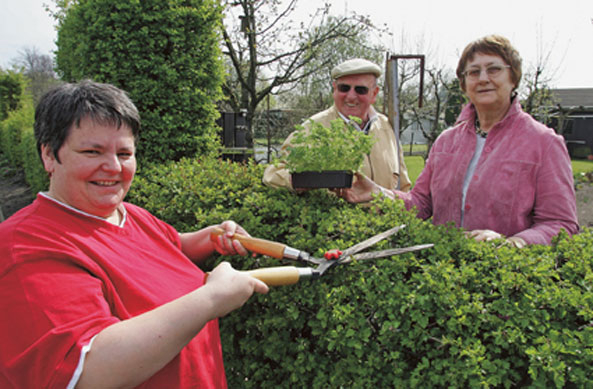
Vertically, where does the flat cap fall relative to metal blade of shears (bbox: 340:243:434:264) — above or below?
above

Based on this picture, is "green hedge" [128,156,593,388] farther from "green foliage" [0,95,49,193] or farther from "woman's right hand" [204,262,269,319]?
"green foliage" [0,95,49,193]

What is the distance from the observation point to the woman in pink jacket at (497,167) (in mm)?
2258

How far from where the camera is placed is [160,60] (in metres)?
5.30

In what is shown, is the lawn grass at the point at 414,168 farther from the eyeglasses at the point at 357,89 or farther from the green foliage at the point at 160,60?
the eyeglasses at the point at 357,89

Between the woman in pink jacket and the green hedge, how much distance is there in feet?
0.78

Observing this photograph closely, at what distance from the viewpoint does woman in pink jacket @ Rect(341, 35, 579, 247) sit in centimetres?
226

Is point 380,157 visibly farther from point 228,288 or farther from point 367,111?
point 228,288

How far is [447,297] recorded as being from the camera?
1.64 metres

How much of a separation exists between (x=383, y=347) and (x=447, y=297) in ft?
1.24

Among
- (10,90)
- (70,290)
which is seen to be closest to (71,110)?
(70,290)

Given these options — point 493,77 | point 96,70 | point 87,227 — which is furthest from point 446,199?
point 96,70

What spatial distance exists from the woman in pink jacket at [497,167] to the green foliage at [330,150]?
0.33 m

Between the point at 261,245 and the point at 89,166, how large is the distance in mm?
877

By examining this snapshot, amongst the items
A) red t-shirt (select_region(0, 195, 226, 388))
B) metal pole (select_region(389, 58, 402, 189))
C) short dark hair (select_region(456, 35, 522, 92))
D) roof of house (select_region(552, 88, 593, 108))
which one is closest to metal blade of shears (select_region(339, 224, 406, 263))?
red t-shirt (select_region(0, 195, 226, 388))
